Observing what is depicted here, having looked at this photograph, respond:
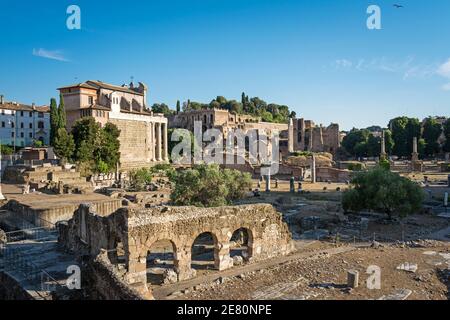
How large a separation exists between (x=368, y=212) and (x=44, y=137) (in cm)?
5602

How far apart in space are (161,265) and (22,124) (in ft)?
186

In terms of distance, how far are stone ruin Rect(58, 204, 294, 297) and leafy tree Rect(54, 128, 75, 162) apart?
84.4ft

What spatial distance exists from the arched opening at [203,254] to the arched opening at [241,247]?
1.12 metres

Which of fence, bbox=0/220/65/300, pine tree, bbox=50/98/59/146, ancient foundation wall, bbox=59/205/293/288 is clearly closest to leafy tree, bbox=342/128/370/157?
pine tree, bbox=50/98/59/146

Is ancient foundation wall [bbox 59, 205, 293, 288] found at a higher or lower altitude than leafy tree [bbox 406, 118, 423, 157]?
lower

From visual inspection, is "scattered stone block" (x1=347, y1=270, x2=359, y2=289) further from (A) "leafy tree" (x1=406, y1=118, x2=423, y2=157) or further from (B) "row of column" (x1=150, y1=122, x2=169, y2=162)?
(A) "leafy tree" (x1=406, y1=118, x2=423, y2=157)

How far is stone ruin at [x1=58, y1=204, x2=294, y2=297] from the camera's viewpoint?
1427 centimetres

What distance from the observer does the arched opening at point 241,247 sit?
59.1 feet

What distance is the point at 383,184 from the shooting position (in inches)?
1051

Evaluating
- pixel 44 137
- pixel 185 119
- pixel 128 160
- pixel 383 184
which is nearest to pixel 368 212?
pixel 383 184

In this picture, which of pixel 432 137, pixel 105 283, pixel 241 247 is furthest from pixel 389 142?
pixel 105 283

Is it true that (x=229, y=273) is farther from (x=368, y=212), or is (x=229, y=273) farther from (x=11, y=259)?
(x=368, y=212)

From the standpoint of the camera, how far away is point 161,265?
57.0 ft

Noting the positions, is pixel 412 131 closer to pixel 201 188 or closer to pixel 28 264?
pixel 201 188
